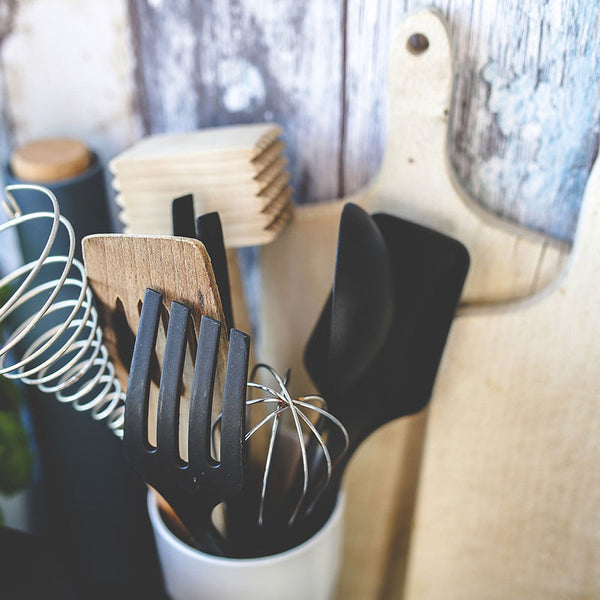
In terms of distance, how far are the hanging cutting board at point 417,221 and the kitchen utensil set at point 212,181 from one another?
0.08 meters

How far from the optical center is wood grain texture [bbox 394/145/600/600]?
47 centimetres

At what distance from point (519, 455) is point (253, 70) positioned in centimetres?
38

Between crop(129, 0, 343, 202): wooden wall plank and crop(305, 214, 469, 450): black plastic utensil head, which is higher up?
crop(129, 0, 343, 202): wooden wall plank

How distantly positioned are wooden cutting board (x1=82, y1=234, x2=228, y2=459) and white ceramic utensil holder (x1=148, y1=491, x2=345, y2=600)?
114mm

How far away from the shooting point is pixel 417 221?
49 cm

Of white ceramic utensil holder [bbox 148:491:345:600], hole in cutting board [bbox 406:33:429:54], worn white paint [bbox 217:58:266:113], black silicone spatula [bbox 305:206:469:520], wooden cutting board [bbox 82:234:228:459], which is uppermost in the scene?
hole in cutting board [bbox 406:33:429:54]

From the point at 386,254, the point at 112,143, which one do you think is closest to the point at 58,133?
the point at 112,143

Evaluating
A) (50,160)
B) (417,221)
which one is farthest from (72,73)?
(417,221)

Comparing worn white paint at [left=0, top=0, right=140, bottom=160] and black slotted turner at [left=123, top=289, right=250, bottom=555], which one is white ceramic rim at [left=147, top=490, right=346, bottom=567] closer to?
black slotted turner at [left=123, top=289, right=250, bottom=555]

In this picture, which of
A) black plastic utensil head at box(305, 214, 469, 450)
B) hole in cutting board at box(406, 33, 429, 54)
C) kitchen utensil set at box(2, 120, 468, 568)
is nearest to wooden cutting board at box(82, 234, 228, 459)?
Answer: kitchen utensil set at box(2, 120, 468, 568)

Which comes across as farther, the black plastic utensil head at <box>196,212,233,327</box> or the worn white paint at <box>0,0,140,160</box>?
the worn white paint at <box>0,0,140,160</box>

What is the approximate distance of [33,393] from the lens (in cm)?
60

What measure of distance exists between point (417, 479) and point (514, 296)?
204mm

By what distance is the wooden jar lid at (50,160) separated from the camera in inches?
19.9
